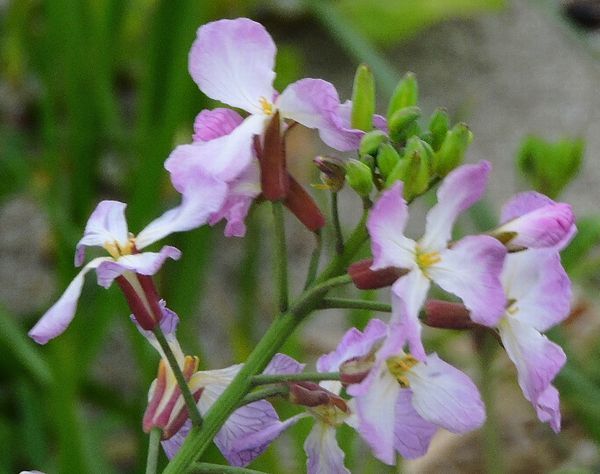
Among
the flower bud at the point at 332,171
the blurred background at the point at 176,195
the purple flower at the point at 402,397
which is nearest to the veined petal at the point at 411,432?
the purple flower at the point at 402,397

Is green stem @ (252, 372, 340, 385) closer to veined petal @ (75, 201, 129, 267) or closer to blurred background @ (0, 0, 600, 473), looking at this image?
veined petal @ (75, 201, 129, 267)

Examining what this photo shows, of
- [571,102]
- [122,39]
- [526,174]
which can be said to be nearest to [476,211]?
[526,174]

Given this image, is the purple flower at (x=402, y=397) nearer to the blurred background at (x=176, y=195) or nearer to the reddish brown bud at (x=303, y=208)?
the reddish brown bud at (x=303, y=208)

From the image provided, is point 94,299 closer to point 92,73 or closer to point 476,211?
point 92,73

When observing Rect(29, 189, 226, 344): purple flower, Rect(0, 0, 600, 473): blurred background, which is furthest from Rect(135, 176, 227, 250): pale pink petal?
Rect(0, 0, 600, 473): blurred background

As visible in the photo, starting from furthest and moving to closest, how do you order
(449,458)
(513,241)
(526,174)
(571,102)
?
(571,102)
(449,458)
(526,174)
(513,241)

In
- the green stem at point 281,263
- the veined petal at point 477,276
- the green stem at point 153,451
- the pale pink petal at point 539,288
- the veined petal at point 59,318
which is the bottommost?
the green stem at point 153,451

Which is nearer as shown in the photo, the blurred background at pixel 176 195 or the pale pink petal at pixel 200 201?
the pale pink petal at pixel 200 201
